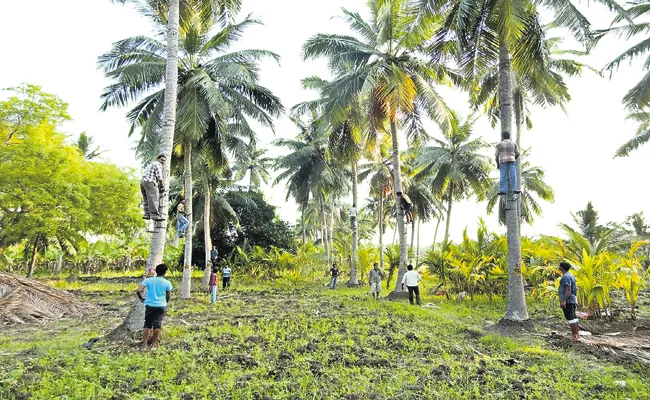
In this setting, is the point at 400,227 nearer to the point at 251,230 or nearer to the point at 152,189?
the point at 152,189

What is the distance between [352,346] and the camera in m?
6.93

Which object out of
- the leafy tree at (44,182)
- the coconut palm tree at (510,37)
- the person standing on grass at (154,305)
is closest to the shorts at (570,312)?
the coconut palm tree at (510,37)

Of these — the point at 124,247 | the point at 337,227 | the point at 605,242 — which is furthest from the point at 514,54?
the point at 337,227

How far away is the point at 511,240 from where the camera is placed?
9.60 metres

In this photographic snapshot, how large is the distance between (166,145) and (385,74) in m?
9.73

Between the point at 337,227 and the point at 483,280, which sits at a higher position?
the point at 337,227

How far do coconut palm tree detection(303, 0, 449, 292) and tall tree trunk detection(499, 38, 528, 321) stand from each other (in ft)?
15.0

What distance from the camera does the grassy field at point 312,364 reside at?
467 cm

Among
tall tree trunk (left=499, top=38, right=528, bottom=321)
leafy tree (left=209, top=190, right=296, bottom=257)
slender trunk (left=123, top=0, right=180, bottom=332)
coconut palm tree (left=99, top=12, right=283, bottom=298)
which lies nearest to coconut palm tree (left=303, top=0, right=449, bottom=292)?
coconut palm tree (left=99, top=12, right=283, bottom=298)

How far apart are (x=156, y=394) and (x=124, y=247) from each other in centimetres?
3042

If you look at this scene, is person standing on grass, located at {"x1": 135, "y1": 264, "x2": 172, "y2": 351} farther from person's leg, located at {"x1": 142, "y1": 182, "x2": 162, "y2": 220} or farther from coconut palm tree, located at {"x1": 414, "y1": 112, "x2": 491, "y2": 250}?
coconut palm tree, located at {"x1": 414, "y1": 112, "x2": 491, "y2": 250}

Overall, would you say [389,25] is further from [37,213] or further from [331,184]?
[37,213]

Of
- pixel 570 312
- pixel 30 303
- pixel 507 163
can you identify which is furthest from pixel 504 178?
pixel 30 303

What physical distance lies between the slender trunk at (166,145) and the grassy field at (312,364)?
67 centimetres
